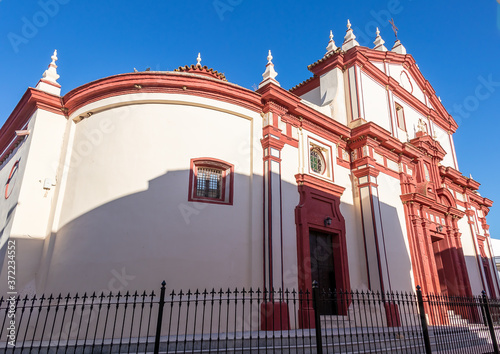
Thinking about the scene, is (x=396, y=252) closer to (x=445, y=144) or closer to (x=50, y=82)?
(x=445, y=144)

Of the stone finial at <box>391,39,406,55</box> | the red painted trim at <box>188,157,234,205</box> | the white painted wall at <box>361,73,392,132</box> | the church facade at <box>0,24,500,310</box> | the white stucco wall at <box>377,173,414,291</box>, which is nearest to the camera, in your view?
the church facade at <box>0,24,500,310</box>

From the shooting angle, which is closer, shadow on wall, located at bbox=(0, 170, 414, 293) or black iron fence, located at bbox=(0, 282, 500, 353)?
black iron fence, located at bbox=(0, 282, 500, 353)

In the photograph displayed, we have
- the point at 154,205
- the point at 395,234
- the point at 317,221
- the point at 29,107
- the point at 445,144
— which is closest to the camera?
the point at 154,205

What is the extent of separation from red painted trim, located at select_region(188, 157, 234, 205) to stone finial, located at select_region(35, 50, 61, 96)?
4805 millimetres

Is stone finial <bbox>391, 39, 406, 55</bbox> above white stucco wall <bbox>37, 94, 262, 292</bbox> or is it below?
above

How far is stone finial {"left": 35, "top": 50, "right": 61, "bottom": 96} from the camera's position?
1027 cm

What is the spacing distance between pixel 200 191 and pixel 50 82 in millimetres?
5632

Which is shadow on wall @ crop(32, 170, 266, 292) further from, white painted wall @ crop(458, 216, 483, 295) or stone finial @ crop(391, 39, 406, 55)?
stone finial @ crop(391, 39, 406, 55)

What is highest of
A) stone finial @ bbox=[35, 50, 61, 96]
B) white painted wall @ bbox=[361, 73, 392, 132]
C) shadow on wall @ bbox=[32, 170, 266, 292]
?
white painted wall @ bbox=[361, 73, 392, 132]

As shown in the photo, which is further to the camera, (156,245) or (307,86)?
(307,86)

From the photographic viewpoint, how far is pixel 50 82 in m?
10.4

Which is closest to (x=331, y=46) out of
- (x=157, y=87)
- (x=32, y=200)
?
(x=157, y=87)

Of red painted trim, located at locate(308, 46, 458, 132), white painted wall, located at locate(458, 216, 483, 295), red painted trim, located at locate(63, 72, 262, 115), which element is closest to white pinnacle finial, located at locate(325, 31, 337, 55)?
red painted trim, located at locate(308, 46, 458, 132)

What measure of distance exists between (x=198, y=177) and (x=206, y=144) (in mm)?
910
